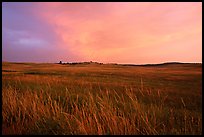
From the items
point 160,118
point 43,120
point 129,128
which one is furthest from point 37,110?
point 160,118

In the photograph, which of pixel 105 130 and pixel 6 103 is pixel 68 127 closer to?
pixel 105 130

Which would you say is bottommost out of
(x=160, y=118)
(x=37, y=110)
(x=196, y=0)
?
(x=160, y=118)

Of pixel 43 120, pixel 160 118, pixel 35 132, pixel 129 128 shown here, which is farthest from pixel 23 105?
pixel 160 118

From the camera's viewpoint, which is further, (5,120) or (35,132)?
(5,120)

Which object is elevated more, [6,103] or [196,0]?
[196,0]

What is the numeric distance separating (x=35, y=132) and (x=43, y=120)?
44 cm

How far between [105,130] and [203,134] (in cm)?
190

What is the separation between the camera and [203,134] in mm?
4129

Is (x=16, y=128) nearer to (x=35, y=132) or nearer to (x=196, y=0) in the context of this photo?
(x=35, y=132)

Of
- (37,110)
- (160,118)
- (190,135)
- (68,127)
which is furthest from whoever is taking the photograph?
(160,118)

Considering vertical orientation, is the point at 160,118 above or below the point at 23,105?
below

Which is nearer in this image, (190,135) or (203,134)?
(190,135)

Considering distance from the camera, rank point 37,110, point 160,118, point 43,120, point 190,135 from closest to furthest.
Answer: point 190,135 < point 43,120 < point 37,110 < point 160,118

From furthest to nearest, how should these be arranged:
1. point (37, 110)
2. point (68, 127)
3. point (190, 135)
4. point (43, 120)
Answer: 1. point (37, 110)
2. point (43, 120)
3. point (68, 127)
4. point (190, 135)
